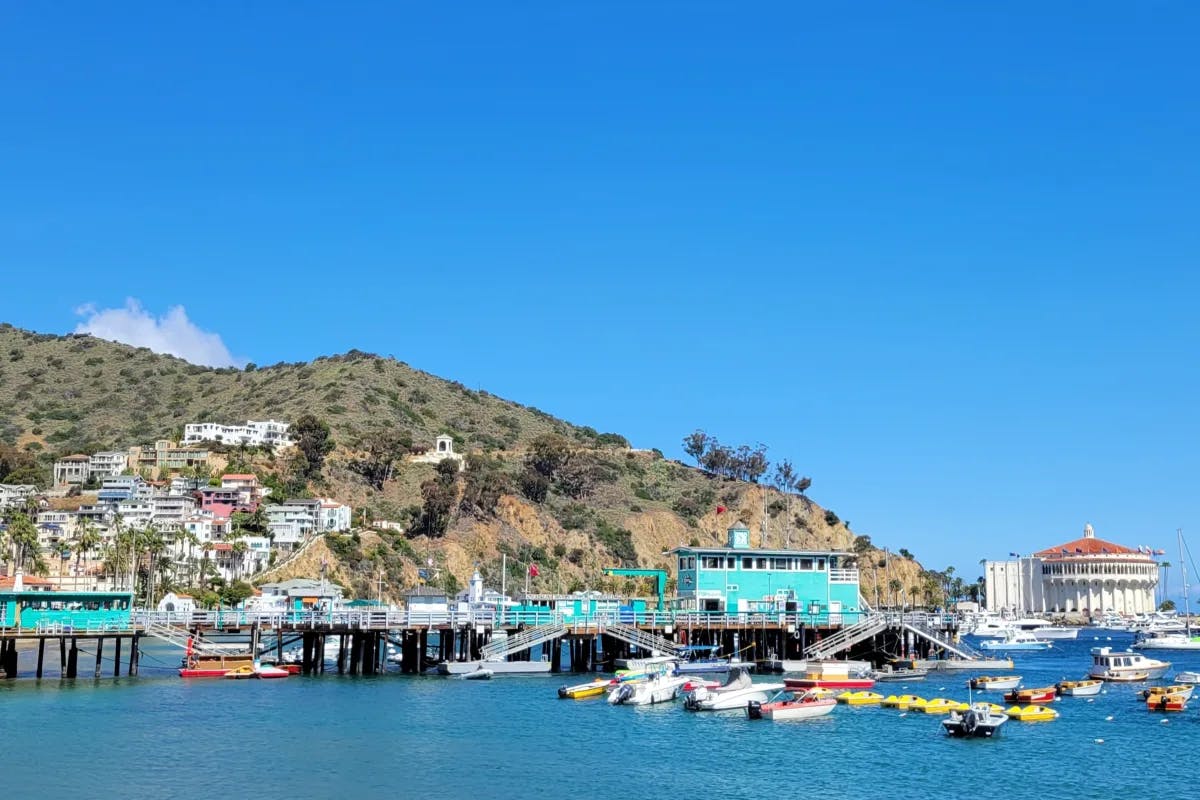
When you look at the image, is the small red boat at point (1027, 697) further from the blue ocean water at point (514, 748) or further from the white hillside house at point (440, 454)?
the white hillside house at point (440, 454)

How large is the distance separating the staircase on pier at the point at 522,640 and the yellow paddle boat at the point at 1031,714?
27.4 metres

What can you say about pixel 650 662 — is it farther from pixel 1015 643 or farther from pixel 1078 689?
pixel 1015 643

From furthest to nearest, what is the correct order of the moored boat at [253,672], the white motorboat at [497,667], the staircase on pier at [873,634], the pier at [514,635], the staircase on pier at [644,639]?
the staircase on pier at [873,634] → the staircase on pier at [644,639] → the white motorboat at [497,667] → the pier at [514,635] → the moored boat at [253,672]

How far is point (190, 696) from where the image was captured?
2451 inches

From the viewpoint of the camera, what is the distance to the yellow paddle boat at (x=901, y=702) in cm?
6109

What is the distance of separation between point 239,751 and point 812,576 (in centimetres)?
4763

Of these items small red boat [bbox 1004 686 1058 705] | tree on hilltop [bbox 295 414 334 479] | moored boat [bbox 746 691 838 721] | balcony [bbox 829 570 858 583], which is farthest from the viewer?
tree on hilltop [bbox 295 414 334 479]

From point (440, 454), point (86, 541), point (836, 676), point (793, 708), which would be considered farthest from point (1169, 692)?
point (440, 454)

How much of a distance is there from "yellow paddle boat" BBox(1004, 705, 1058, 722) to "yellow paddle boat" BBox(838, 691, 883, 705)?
681 centimetres

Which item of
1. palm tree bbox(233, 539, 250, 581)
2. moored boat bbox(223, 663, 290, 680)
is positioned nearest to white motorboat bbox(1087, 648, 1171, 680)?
moored boat bbox(223, 663, 290, 680)

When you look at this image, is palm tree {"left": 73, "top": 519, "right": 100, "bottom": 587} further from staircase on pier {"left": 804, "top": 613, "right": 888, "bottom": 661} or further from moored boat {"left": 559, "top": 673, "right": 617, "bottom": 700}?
staircase on pier {"left": 804, "top": 613, "right": 888, "bottom": 661}

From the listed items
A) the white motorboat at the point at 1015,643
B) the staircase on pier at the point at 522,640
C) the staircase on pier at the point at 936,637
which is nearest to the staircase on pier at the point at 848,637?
the staircase on pier at the point at 936,637

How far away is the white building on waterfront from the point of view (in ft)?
605

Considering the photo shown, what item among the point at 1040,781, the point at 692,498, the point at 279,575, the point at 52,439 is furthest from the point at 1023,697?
the point at 52,439
